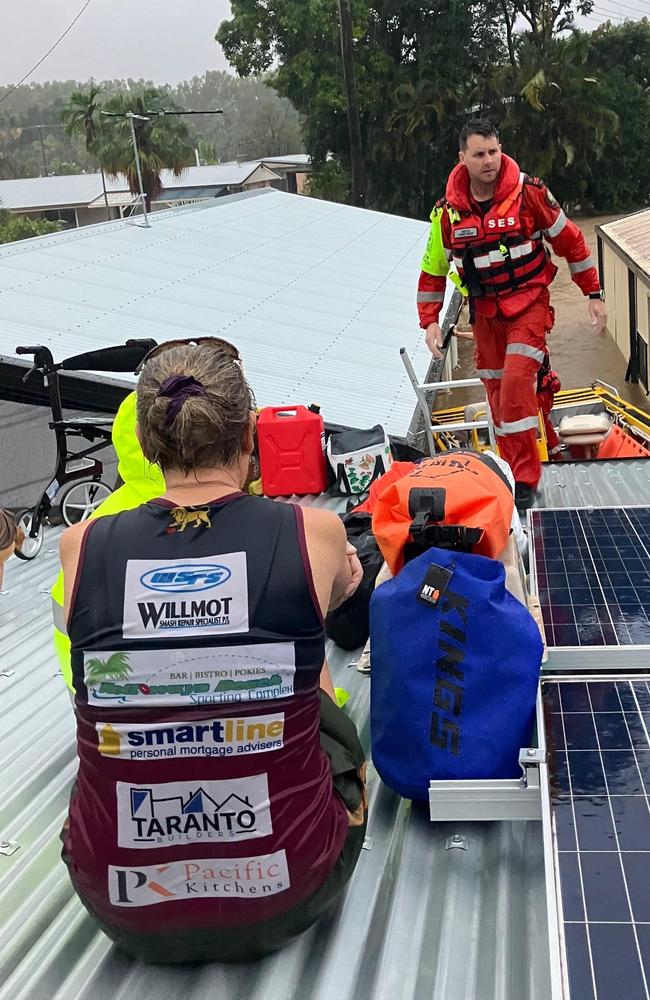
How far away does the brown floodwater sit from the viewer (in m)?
22.6

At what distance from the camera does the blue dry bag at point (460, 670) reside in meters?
2.62

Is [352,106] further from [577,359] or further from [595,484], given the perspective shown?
[595,484]

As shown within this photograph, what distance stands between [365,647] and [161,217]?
1560cm

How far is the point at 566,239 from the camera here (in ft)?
18.3

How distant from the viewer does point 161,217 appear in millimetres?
17969

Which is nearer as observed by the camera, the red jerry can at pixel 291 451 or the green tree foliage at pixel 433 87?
the red jerry can at pixel 291 451

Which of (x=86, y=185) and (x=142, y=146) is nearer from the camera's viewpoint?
(x=142, y=146)

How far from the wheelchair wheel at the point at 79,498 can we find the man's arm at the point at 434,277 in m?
2.91

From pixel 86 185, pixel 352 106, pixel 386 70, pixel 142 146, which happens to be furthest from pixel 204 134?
pixel 352 106

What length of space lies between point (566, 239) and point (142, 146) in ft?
158

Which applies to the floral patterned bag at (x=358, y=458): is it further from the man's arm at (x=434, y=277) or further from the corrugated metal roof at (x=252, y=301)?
the corrugated metal roof at (x=252, y=301)

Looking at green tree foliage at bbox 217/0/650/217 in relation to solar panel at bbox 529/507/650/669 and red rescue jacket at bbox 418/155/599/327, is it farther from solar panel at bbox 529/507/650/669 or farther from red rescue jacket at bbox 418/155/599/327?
solar panel at bbox 529/507/650/669

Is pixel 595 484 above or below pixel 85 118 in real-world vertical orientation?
below

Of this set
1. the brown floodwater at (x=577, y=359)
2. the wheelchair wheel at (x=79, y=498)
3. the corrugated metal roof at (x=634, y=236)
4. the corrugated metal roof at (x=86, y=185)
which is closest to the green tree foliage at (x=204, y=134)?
the corrugated metal roof at (x=86, y=185)
